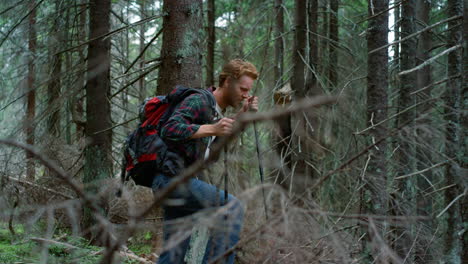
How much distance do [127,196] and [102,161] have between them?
220 inches

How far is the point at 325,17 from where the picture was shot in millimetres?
11156

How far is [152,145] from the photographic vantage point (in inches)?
138

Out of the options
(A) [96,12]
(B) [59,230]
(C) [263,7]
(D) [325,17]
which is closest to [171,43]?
(A) [96,12]

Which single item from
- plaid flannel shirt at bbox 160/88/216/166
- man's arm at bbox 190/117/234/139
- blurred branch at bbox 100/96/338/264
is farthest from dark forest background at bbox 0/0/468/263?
plaid flannel shirt at bbox 160/88/216/166

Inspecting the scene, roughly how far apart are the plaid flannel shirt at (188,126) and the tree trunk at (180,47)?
122cm

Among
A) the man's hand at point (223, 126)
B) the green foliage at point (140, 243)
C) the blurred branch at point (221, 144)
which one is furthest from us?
the green foliage at point (140, 243)

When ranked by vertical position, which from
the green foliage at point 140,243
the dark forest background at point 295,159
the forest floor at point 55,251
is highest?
the dark forest background at point 295,159

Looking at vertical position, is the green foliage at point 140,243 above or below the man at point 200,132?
below

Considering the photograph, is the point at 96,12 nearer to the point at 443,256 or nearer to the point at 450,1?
the point at 450,1

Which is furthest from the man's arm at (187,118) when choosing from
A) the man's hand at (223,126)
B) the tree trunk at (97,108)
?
the tree trunk at (97,108)

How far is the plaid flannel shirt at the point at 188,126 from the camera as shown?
11.0 feet

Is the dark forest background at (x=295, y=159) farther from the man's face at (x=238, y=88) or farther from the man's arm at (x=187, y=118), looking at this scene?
the man's arm at (x=187, y=118)

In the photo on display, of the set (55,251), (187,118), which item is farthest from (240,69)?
(55,251)

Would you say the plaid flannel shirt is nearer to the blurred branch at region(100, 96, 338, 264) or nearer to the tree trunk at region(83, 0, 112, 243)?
the blurred branch at region(100, 96, 338, 264)
